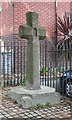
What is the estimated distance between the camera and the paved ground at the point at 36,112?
164 inches

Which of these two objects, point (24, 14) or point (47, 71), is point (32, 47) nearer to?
point (47, 71)

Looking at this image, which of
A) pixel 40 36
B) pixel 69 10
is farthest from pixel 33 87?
pixel 69 10

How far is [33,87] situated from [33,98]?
1.62ft

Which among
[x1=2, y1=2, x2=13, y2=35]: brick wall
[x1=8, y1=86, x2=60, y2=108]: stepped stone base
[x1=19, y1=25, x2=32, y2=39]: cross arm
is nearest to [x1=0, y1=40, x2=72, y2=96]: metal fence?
[x1=8, y1=86, x2=60, y2=108]: stepped stone base

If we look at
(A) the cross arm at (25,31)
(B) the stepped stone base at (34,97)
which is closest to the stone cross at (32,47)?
(A) the cross arm at (25,31)

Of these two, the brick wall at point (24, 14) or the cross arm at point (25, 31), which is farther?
the brick wall at point (24, 14)

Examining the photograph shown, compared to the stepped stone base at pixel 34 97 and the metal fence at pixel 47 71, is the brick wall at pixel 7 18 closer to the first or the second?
the metal fence at pixel 47 71

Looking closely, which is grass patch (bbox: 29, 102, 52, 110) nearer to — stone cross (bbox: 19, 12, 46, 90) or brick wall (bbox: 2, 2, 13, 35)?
stone cross (bbox: 19, 12, 46, 90)

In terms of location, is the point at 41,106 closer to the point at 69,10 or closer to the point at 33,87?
the point at 33,87

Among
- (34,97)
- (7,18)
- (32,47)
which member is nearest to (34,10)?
(7,18)

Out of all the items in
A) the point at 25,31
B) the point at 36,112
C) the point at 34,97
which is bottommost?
the point at 36,112

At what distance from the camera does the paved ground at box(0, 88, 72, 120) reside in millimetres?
4164

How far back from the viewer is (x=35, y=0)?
11344 mm

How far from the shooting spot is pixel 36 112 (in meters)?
4.42
